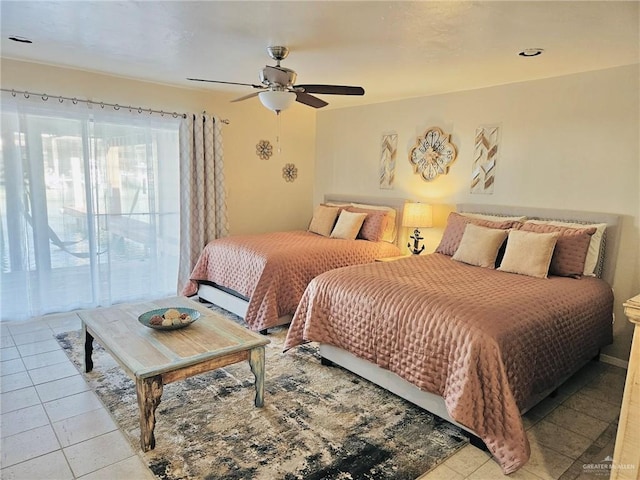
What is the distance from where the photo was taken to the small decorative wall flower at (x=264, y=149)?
5.38 m

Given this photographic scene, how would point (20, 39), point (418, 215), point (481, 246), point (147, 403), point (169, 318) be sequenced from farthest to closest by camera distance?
point (418, 215), point (481, 246), point (20, 39), point (169, 318), point (147, 403)

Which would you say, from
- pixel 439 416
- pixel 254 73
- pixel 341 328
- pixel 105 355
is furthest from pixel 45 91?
pixel 439 416

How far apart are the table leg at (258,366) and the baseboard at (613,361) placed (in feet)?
9.33

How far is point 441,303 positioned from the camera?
2.39 metres

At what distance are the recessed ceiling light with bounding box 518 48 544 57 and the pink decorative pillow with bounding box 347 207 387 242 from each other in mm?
2240

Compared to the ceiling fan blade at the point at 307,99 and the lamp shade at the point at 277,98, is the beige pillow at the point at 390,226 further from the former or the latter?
the lamp shade at the point at 277,98

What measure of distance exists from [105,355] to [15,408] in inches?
30.2

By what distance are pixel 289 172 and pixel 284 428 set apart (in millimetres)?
4010

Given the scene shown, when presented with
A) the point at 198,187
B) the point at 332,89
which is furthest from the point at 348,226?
the point at 332,89

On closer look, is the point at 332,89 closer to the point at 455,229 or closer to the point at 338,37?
the point at 338,37

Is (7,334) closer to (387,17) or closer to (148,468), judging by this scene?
(148,468)

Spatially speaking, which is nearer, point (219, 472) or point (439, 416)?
point (219, 472)

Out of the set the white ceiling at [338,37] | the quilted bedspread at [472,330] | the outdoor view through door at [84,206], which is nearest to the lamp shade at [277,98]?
the white ceiling at [338,37]

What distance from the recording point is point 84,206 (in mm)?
4078
